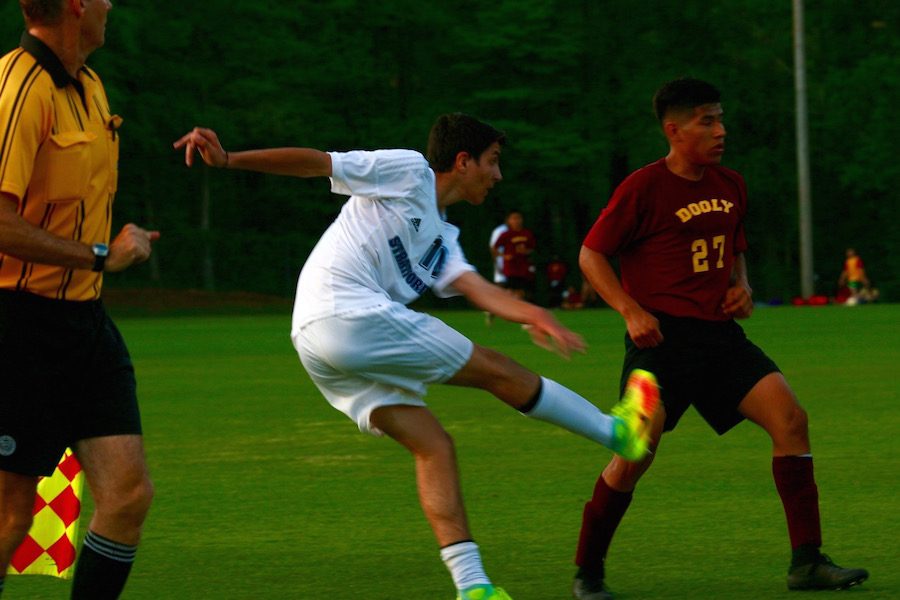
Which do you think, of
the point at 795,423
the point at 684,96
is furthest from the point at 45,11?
the point at 795,423

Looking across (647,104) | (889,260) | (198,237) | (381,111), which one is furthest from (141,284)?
(889,260)

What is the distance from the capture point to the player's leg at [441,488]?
564 cm

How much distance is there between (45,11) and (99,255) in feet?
2.54

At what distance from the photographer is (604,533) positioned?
6.58 m

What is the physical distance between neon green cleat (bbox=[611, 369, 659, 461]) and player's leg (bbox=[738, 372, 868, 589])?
47 centimetres

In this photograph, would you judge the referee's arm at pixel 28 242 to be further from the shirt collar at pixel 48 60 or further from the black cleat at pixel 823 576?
the black cleat at pixel 823 576

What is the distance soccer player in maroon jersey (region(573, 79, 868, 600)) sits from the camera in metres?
→ 6.55

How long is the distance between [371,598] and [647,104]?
154 ft

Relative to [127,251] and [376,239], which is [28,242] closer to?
[127,251]

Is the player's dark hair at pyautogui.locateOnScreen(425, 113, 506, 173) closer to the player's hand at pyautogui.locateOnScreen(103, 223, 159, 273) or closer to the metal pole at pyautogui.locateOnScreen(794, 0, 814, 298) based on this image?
the player's hand at pyautogui.locateOnScreen(103, 223, 159, 273)

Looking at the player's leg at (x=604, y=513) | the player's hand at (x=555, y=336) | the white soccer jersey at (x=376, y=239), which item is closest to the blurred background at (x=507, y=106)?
the player's leg at (x=604, y=513)

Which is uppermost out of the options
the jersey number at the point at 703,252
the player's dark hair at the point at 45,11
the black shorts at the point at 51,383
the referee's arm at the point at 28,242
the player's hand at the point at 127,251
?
the player's dark hair at the point at 45,11

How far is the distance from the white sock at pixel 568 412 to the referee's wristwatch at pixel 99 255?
1633 millimetres

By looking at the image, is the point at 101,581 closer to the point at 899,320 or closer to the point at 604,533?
the point at 604,533
